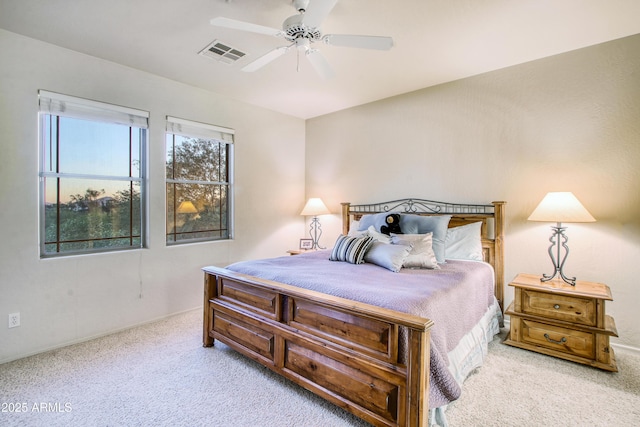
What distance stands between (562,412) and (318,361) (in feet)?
4.86

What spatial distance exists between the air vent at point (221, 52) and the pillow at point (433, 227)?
2298 mm

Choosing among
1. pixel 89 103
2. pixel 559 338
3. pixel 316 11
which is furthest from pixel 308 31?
pixel 559 338

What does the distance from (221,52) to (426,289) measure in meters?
2.65

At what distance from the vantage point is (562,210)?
8.37ft

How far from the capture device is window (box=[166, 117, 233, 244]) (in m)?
3.60

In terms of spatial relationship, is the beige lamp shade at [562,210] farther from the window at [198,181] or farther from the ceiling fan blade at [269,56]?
the window at [198,181]

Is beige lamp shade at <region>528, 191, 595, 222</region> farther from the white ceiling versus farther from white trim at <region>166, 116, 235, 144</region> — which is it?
white trim at <region>166, 116, 235, 144</region>

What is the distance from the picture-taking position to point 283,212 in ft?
15.7

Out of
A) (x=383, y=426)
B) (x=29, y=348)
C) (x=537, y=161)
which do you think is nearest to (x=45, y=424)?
(x=29, y=348)

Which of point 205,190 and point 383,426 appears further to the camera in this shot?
point 205,190

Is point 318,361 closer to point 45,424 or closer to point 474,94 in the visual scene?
point 45,424

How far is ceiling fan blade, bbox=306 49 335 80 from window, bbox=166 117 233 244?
6.09 feet

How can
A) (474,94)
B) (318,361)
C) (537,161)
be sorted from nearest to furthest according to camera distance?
(318,361) → (537,161) → (474,94)

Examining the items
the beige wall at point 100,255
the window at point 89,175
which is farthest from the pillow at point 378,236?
the window at point 89,175
